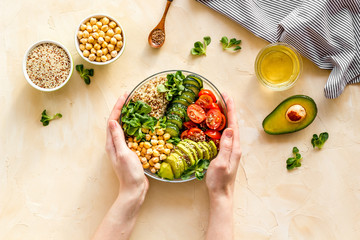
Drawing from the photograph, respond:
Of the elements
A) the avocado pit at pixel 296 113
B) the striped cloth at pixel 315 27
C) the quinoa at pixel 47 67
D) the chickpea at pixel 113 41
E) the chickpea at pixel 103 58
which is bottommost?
the quinoa at pixel 47 67

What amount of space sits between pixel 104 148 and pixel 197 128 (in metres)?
0.61

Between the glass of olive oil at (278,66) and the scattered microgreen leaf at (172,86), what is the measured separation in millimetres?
477

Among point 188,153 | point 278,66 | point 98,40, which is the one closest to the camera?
point 188,153

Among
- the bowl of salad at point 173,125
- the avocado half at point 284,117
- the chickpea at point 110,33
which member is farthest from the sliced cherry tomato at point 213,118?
the chickpea at point 110,33

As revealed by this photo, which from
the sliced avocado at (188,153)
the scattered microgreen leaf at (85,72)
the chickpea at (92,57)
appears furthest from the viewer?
the scattered microgreen leaf at (85,72)

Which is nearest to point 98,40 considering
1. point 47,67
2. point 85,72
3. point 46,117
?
point 85,72

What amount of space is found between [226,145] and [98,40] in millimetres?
934

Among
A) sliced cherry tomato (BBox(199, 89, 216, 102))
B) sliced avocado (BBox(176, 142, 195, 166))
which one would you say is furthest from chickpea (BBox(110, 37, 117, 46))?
sliced avocado (BBox(176, 142, 195, 166))

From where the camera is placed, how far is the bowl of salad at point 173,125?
5.90 feet

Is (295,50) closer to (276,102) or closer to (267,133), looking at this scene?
(276,102)

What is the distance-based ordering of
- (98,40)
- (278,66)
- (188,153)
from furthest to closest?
(278,66)
(98,40)
(188,153)

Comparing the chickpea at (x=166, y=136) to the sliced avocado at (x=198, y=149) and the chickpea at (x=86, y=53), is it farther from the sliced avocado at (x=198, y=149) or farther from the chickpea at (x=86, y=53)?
the chickpea at (x=86, y=53)

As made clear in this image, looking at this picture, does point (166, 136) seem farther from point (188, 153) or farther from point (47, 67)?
point (47, 67)

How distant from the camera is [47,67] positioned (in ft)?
6.15
